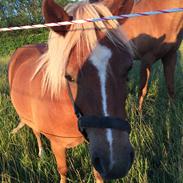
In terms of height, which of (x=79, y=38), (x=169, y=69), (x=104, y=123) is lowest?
(x=169, y=69)

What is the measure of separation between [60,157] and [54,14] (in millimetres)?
1373

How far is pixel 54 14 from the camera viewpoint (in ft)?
6.33

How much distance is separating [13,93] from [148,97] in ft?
7.25

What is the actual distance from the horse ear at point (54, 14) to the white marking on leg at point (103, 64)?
0.93 ft

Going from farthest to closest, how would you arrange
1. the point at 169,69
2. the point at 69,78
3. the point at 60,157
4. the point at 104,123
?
the point at 169,69, the point at 60,157, the point at 69,78, the point at 104,123

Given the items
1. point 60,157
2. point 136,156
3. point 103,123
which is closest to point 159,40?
point 136,156

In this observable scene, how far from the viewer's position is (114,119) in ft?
5.60

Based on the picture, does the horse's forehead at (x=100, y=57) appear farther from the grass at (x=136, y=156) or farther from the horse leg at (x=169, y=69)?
the horse leg at (x=169, y=69)

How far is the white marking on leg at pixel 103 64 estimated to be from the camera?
1.69 m

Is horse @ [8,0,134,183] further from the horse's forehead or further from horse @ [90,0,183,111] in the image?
horse @ [90,0,183,111]

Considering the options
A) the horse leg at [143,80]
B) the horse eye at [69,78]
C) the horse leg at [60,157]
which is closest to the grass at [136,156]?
the horse leg at [60,157]

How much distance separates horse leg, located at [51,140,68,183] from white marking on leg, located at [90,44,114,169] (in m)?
1.14

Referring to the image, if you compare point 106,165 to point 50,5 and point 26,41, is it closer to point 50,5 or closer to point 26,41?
point 50,5

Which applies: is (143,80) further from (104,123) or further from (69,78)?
(104,123)
